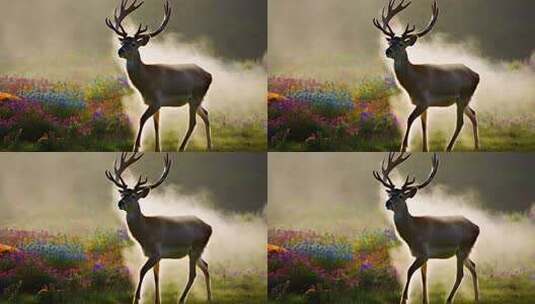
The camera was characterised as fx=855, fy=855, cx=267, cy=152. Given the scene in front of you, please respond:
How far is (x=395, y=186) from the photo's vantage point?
3773mm

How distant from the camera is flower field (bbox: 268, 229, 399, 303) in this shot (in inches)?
149

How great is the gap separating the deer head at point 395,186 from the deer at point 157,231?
79 cm

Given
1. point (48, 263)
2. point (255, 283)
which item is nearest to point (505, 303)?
point (255, 283)

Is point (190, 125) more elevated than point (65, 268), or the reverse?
point (190, 125)

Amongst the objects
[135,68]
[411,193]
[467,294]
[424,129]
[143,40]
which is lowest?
[467,294]

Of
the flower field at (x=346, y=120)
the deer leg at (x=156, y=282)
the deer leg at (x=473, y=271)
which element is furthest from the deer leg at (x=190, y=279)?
the deer leg at (x=473, y=271)

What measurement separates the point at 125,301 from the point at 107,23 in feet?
3.94

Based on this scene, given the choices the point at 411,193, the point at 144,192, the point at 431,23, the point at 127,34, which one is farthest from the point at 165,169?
the point at 431,23

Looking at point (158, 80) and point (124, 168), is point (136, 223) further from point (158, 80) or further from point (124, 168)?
point (158, 80)

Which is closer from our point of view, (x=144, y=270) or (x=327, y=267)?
(x=144, y=270)

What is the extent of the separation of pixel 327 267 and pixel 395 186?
18.4 inches

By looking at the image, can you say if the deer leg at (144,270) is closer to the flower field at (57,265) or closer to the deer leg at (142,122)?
the flower field at (57,265)

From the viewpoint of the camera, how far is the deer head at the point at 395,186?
12.3 ft

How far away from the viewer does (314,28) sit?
12.4ft
